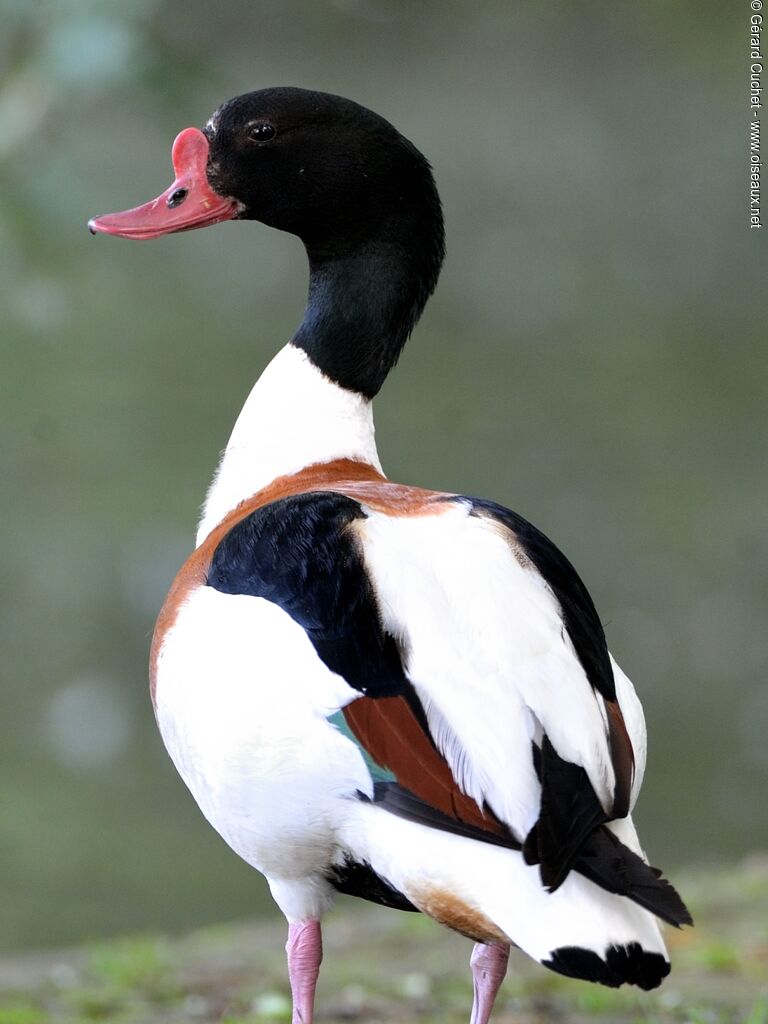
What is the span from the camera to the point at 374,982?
3.32m

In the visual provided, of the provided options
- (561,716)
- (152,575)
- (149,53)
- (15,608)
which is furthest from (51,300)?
(15,608)

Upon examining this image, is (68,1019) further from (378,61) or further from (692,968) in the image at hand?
(378,61)

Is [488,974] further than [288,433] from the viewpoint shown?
No

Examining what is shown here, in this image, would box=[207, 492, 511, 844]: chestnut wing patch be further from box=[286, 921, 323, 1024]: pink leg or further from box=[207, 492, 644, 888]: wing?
box=[286, 921, 323, 1024]: pink leg

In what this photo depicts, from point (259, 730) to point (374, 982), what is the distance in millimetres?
1616

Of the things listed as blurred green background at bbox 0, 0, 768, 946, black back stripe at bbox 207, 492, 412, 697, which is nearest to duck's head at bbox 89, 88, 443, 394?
black back stripe at bbox 207, 492, 412, 697

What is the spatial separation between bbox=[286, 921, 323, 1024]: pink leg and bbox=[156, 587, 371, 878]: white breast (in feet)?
0.42

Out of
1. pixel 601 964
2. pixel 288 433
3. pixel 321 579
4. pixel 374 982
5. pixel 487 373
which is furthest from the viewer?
pixel 487 373

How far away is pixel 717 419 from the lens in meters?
7.75

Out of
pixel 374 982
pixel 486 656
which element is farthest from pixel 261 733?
pixel 374 982

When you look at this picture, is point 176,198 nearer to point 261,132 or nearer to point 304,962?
point 261,132

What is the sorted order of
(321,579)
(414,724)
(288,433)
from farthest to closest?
1. (288,433)
2. (321,579)
3. (414,724)

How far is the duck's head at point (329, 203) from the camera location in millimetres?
→ 2480

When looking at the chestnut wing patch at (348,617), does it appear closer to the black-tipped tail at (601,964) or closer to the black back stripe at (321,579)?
the black back stripe at (321,579)
